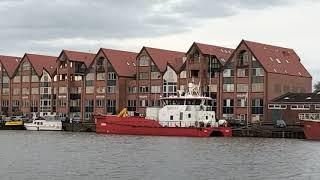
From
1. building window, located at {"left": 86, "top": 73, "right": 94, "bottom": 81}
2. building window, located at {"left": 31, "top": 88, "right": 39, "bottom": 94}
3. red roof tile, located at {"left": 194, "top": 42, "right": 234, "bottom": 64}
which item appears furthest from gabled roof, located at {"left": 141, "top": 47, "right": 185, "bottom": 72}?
building window, located at {"left": 31, "top": 88, "right": 39, "bottom": 94}

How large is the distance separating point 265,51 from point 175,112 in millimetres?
28813

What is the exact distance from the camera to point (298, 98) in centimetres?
11088

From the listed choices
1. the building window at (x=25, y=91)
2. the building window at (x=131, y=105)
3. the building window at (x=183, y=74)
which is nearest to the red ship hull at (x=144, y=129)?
the building window at (x=183, y=74)

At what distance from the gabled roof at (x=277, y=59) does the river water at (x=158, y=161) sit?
40430 millimetres

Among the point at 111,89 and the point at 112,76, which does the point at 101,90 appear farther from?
the point at 112,76

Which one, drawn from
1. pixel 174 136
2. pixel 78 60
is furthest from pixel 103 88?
pixel 174 136

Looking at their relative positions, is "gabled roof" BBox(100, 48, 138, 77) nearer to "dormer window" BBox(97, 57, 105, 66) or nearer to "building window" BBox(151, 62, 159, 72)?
"dormer window" BBox(97, 57, 105, 66)

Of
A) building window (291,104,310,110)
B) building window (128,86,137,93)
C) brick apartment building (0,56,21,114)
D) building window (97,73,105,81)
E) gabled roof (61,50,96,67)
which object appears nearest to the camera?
building window (291,104,310,110)

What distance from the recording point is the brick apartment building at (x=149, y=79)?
117 meters

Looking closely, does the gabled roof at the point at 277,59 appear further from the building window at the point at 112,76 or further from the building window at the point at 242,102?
the building window at the point at 112,76

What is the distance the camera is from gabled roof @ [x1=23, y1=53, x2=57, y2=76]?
149750mm

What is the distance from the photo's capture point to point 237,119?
388ft

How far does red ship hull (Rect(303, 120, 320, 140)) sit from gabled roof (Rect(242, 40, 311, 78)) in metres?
24.4

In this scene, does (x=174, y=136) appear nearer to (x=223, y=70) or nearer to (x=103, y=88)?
(x=223, y=70)
